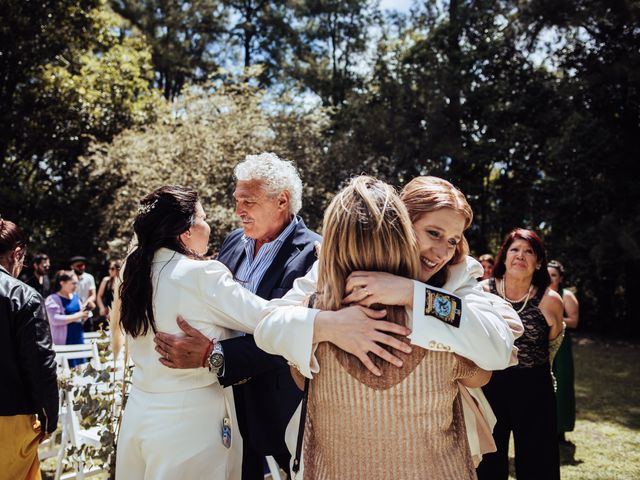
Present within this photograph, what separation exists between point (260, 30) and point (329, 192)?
11706 millimetres

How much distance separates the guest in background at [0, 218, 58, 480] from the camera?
9.21 ft

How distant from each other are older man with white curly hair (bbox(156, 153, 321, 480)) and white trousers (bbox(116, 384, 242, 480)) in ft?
0.47

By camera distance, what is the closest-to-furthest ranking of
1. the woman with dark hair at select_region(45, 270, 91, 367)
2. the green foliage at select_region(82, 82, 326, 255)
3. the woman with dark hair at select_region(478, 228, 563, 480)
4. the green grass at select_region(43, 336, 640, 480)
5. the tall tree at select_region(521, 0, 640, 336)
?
1. the woman with dark hair at select_region(478, 228, 563, 480)
2. the green grass at select_region(43, 336, 640, 480)
3. the woman with dark hair at select_region(45, 270, 91, 367)
4. the green foliage at select_region(82, 82, 326, 255)
5. the tall tree at select_region(521, 0, 640, 336)

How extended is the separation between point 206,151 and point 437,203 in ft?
42.5

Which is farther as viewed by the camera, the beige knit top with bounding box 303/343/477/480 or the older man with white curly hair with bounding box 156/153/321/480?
the older man with white curly hair with bounding box 156/153/321/480

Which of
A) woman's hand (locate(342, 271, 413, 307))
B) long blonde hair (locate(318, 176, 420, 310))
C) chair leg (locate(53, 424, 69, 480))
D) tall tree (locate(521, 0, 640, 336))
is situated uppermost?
tall tree (locate(521, 0, 640, 336))

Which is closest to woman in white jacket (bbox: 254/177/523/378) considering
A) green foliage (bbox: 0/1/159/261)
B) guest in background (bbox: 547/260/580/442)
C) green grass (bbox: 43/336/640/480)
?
green grass (bbox: 43/336/640/480)

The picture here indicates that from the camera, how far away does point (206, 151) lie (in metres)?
14.2

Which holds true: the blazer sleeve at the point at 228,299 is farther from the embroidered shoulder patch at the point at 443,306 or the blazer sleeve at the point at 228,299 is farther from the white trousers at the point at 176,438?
the embroidered shoulder patch at the point at 443,306

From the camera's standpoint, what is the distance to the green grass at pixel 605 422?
16.9 ft

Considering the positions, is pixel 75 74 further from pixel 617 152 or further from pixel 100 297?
pixel 617 152

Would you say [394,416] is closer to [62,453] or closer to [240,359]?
[240,359]

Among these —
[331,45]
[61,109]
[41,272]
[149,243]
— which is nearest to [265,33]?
[331,45]

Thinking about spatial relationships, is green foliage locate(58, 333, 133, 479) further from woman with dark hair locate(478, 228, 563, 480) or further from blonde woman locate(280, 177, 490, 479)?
woman with dark hair locate(478, 228, 563, 480)
